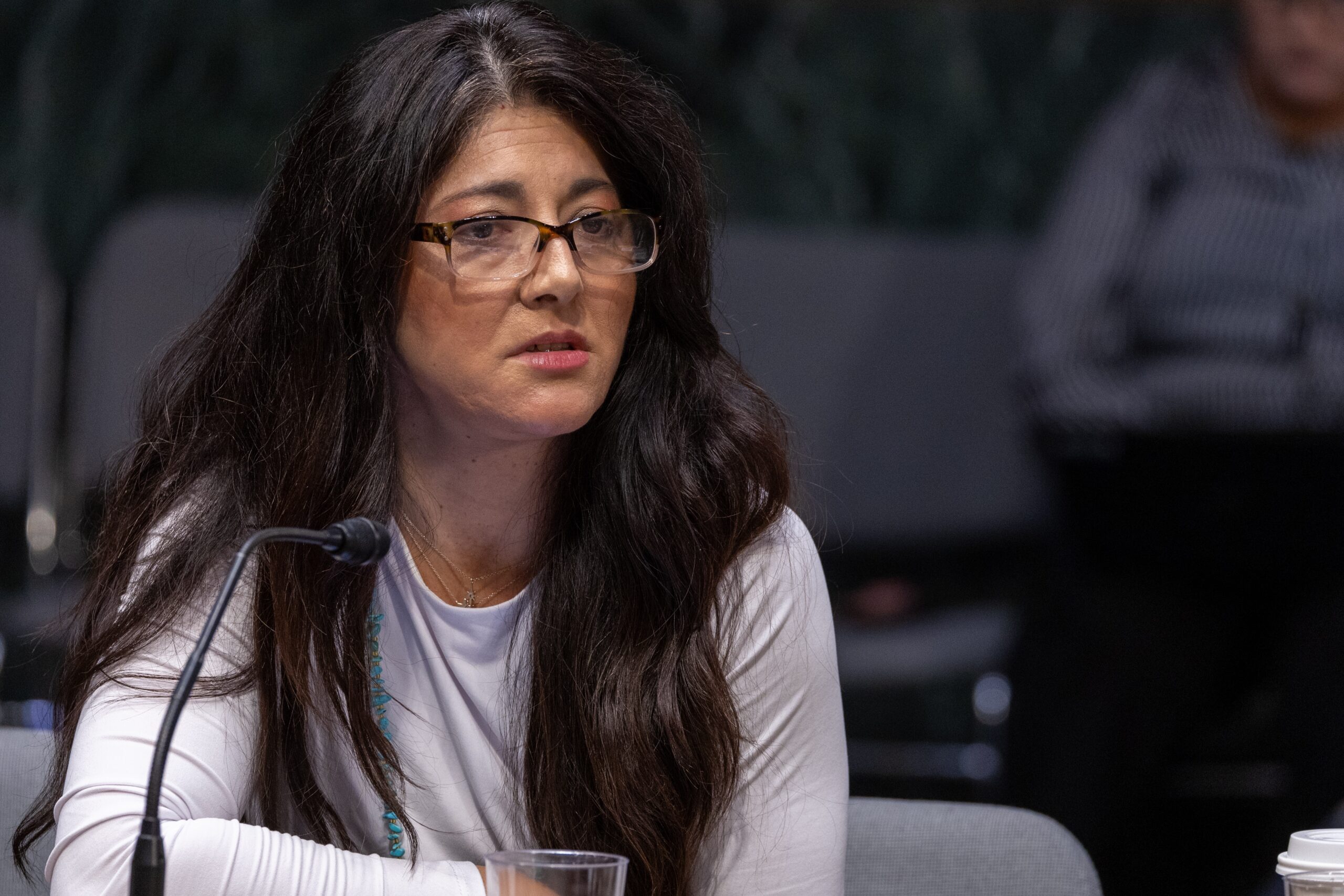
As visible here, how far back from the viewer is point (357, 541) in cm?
104

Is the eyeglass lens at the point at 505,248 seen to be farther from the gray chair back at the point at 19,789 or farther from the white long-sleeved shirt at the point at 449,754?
the gray chair back at the point at 19,789

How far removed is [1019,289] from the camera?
319 centimetres

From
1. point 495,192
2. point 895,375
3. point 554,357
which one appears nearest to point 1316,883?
point 554,357

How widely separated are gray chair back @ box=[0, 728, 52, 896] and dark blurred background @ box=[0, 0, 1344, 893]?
4.44 feet

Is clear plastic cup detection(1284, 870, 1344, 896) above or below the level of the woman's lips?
below

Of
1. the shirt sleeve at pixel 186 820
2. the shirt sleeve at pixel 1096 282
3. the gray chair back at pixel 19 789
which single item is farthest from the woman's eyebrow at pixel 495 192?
the shirt sleeve at pixel 1096 282

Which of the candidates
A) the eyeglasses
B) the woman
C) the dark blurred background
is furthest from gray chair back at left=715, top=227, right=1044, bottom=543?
the eyeglasses

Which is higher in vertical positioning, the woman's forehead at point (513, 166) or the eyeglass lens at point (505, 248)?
the woman's forehead at point (513, 166)

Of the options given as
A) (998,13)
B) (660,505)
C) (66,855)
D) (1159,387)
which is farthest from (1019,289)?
(66,855)

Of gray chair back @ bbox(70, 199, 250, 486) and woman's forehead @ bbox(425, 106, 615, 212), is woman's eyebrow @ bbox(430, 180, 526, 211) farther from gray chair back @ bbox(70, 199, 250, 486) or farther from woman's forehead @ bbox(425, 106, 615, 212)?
gray chair back @ bbox(70, 199, 250, 486)

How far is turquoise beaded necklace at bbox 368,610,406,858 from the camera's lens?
1449 millimetres

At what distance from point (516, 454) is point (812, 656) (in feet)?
1.07

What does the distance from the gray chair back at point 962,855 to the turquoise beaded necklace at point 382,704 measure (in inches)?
15.3

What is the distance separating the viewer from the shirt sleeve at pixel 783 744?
1411 millimetres
